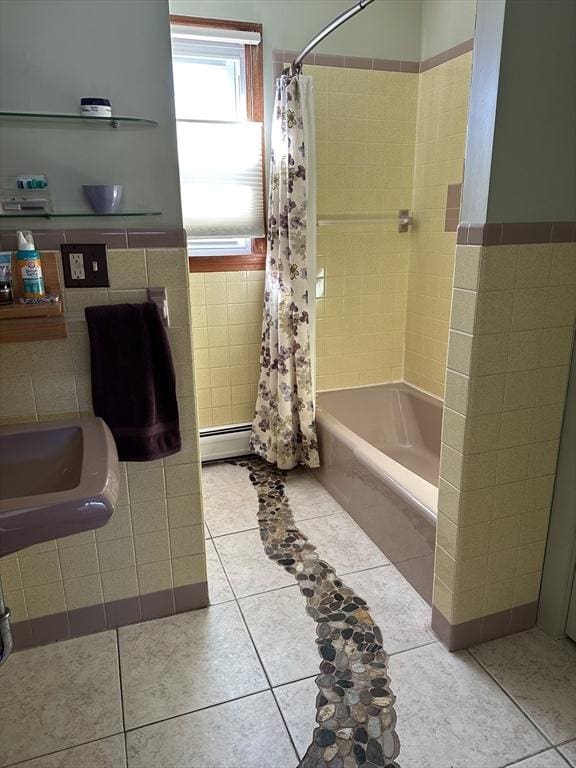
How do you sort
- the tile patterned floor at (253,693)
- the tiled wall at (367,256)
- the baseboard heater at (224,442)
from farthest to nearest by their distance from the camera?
1. the baseboard heater at (224,442)
2. the tiled wall at (367,256)
3. the tile patterned floor at (253,693)

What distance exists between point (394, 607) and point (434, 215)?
201 cm

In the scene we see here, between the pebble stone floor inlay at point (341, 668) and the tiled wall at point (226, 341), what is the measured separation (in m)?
0.83

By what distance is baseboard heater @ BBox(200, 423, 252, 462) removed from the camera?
313 centimetres

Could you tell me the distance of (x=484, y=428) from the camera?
1621mm

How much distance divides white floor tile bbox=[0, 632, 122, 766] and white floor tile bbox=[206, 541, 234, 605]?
386mm

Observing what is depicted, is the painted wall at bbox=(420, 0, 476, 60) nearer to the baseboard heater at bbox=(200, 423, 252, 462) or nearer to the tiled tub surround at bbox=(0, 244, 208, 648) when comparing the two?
the tiled tub surround at bbox=(0, 244, 208, 648)

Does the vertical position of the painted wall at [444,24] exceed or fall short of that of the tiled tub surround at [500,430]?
it exceeds it

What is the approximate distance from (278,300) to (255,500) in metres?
1.02

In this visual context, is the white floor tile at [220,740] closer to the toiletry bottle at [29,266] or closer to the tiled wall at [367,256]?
the toiletry bottle at [29,266]

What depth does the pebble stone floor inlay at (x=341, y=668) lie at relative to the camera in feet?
4.79

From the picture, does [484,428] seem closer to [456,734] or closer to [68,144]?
[456,734]

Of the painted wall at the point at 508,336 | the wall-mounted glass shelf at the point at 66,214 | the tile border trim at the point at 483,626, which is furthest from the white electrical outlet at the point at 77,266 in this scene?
the tile border trim at the point at 483,626

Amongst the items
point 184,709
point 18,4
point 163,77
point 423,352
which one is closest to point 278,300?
point 423,352

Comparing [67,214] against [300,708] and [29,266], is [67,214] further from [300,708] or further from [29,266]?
[300,708]
